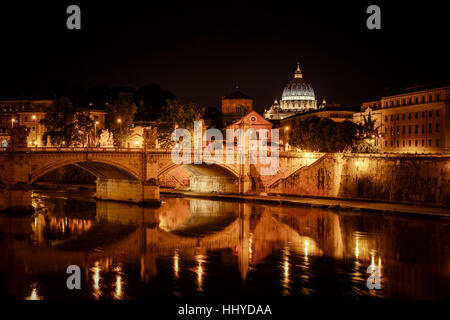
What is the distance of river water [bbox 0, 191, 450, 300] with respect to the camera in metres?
22.9

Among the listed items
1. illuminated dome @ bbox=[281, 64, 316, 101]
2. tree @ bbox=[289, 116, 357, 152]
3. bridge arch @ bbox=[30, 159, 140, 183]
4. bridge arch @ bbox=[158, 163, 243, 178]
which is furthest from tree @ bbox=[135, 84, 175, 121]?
bridge arch @ bbox=[30, 159, 140, 183]

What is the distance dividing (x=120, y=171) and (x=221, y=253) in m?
18.8

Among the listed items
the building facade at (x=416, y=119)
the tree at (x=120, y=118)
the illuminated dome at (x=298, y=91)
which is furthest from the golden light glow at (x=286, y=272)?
the illuminated dome at (x=298, y=91)

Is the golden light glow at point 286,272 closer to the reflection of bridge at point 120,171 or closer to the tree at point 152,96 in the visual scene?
the reflection of bridge at point 120,171

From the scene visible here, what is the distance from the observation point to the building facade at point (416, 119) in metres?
59.1

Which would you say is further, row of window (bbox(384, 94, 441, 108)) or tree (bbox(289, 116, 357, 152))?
tree (bbox(289, 116, 357, 152))

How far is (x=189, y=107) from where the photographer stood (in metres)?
65.7

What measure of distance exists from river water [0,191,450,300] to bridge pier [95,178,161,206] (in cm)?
181

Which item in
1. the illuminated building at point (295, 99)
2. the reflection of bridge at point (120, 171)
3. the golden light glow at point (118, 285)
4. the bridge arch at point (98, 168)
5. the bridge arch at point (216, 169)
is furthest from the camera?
the illuminated building at point (295, 99)

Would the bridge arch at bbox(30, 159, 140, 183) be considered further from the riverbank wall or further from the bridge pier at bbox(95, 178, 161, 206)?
the riverbank wall

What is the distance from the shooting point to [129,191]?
4753 centimetres

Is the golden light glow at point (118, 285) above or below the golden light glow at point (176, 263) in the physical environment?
below

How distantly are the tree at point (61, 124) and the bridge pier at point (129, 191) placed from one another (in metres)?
10.2

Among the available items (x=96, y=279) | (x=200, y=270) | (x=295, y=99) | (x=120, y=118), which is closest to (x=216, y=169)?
(x=120, y=118)
